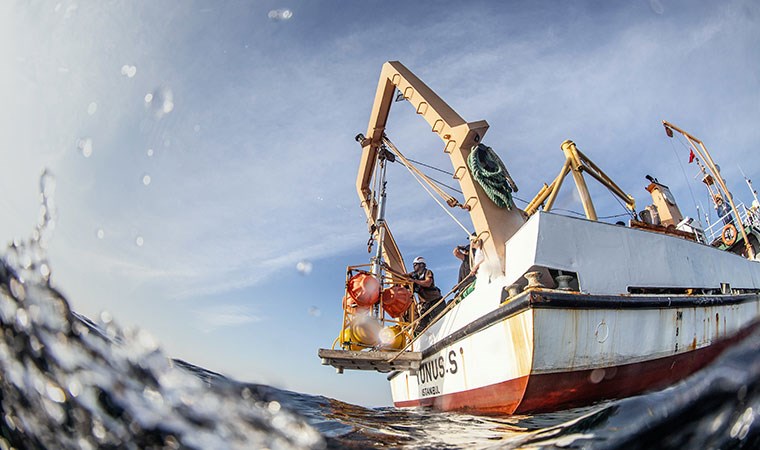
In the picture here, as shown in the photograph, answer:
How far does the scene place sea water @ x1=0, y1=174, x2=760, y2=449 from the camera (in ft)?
4.49

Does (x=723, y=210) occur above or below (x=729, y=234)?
above

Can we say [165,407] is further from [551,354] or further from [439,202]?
[439,202]

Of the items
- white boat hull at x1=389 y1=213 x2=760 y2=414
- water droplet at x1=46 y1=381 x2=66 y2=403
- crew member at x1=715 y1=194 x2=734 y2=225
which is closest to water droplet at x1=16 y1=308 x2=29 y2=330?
water droplet at x1=46 y1=381 x2=66 y2=403

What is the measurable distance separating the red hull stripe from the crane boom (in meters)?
1.39

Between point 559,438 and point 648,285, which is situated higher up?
point 648,285

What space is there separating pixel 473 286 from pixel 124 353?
393 centimetres

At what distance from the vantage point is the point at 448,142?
5.55m

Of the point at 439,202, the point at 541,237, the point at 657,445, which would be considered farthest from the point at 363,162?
the point at 657,445

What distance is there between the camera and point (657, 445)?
133 centimetres

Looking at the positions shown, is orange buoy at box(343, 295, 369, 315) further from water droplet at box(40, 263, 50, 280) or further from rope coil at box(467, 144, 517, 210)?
water droplet at box(40, 263, 50, 280)

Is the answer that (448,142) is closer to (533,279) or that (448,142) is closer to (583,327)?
(533,279)

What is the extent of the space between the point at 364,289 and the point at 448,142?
2.46 metres

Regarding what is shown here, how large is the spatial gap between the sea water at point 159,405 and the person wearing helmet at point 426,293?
13.6 ft

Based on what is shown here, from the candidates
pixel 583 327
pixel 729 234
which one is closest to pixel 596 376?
pixel 583 327
